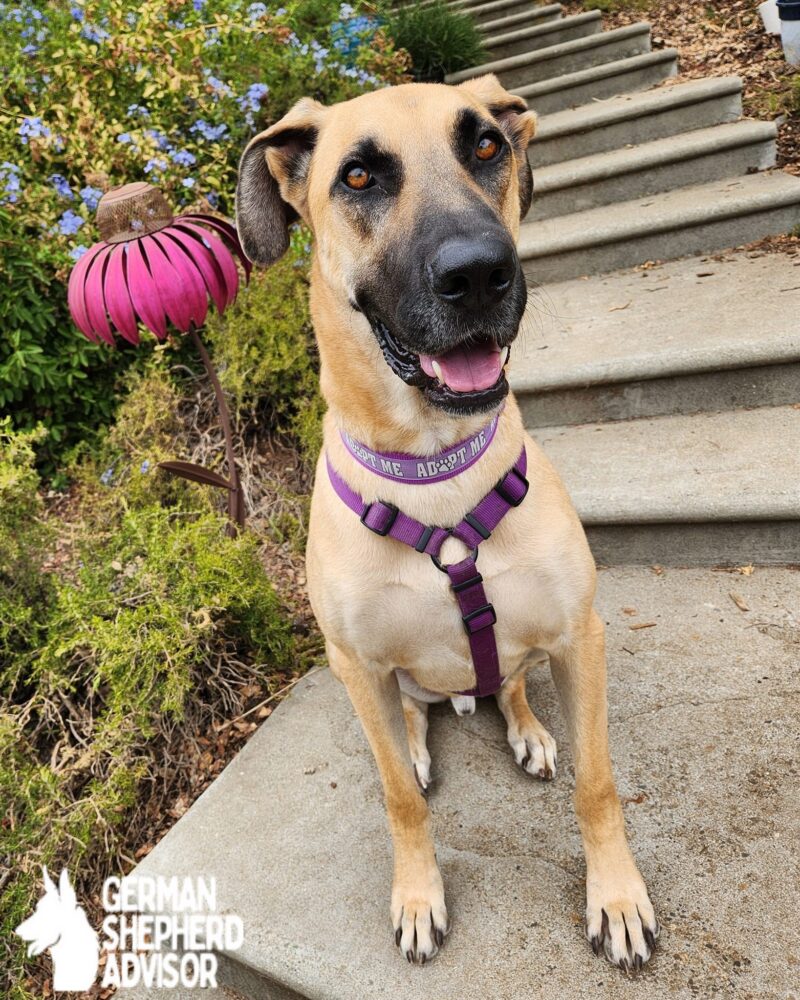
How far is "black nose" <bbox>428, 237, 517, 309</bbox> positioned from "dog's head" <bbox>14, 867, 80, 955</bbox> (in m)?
1.90

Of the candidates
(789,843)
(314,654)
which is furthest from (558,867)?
(314,654)

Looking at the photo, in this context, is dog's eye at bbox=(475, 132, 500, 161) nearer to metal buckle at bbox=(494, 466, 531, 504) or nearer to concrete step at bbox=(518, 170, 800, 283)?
metal buckle at bbox=(494, 466, 531, 504)

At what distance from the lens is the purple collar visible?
1615mm

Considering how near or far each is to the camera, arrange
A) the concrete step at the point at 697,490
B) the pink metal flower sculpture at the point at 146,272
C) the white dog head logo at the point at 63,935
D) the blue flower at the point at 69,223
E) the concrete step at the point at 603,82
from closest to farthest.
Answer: the white dog head logo at the point at 63,935, the pink metal flower sculpture at the point at 146,272, the concrete step at the point at 697,490, the blue flower at the point at 69,223, the concrete step at the point at 603,82

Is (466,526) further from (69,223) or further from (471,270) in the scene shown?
(69,223)

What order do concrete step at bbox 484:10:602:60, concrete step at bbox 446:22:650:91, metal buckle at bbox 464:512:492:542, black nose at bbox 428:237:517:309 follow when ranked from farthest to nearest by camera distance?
1. concrete step at bbox 484:10:602:60
2. concrete step at bbox 446:22:650:91
3. metal buckle at bbox 464:512:492:542
4. black nose at bbox 428:237:517:309

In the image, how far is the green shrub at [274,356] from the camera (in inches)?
133

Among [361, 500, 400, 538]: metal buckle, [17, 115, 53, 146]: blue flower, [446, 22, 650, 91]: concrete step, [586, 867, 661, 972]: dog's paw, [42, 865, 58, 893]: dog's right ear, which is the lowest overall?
[586, 867, 661, 972]: dog's paw

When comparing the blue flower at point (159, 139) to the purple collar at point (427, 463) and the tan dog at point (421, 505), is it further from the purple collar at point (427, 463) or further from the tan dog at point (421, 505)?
the purple collar at point (427, 463)

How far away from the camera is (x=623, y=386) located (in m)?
3.10

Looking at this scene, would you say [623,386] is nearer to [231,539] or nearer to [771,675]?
[771,675]

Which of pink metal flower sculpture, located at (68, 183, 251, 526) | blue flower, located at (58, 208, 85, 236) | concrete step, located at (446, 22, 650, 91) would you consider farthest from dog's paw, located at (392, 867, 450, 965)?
concrete step, located at (446, 22, 650, 91)

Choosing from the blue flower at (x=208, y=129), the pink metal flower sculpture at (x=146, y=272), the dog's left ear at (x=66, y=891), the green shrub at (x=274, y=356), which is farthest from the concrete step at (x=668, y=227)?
the dog's left ear at (x=66, y=891)

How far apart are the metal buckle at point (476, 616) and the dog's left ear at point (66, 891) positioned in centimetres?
144
